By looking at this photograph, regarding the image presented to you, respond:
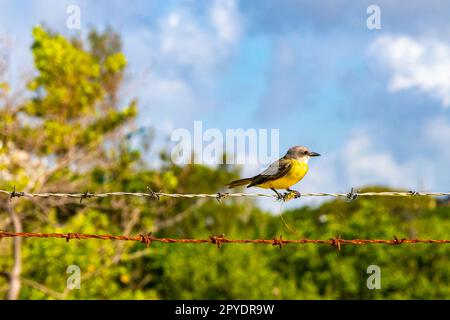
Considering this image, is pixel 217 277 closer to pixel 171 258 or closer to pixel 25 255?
pixel 171 258

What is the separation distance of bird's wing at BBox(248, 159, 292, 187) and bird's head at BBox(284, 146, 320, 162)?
16cm

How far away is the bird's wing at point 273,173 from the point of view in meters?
7.98

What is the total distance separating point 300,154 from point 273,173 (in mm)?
498

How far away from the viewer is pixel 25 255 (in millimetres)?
22609

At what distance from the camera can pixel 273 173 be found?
7.98 m

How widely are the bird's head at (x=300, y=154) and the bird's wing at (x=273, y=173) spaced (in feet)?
0.53

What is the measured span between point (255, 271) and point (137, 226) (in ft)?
20.1
